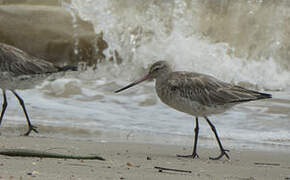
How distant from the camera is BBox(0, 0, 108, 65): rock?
13391mm

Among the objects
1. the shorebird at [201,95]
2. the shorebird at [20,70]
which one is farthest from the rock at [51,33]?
the shorebird at [201,95]

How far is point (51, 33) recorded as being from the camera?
44.8 ft

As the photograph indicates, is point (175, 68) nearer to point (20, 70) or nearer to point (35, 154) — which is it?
point (20, 70)

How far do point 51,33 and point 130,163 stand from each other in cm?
903

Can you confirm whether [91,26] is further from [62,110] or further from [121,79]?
[62,110]

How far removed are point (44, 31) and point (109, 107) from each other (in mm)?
5044

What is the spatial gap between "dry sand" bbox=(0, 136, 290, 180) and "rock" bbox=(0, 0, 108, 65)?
22.2 ft

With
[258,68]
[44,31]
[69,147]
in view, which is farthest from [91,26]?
[69,147]

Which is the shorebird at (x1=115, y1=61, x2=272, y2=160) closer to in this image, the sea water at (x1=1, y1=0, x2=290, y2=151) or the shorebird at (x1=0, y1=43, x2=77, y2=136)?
the sea water at (x1=1, y1=0, x2=290, y2=151)

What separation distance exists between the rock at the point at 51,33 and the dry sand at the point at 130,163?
6.76 m

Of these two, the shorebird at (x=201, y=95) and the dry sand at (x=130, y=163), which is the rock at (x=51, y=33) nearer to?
the shorebird at (x=201, y=95)

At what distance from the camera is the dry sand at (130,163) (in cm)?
414

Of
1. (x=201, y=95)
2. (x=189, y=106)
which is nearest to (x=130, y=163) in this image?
(x=189, y=106)

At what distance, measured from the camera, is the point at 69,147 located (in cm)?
599
